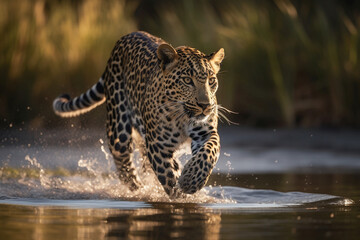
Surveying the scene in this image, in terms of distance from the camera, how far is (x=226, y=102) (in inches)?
624

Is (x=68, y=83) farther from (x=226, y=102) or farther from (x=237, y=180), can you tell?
(x=237, y=180)

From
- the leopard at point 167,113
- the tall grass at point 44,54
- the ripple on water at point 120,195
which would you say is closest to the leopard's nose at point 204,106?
the leopard at point 167,113

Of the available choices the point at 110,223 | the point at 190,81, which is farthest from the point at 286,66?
the point at 110,223

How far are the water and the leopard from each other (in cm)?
25

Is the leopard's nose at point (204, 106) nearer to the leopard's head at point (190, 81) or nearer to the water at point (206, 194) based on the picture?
the leopard's head at point (190, 81)

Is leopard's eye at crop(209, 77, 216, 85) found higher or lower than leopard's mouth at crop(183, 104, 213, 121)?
higher

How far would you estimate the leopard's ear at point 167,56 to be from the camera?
28.3ft

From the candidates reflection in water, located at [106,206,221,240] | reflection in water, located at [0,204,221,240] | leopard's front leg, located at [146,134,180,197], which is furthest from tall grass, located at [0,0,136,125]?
reflection in water, located at [106,206,221,240]

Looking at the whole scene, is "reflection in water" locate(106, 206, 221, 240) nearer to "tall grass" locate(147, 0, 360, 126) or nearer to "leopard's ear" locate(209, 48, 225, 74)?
"leopard's ear" locate(209, 48, 225, 74)

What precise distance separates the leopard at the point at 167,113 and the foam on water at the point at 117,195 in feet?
0.78

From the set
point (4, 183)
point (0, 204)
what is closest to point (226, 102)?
point (4, 183)

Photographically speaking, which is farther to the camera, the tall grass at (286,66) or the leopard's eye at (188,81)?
the tall grass at (286,66)

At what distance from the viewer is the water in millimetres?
6484

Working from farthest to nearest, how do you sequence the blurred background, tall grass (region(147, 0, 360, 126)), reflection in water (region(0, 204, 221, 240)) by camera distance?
the blurred background, tall grass (region(147, 0, 360, 126)), reflection in water (region(0, 204, 221, 240))
